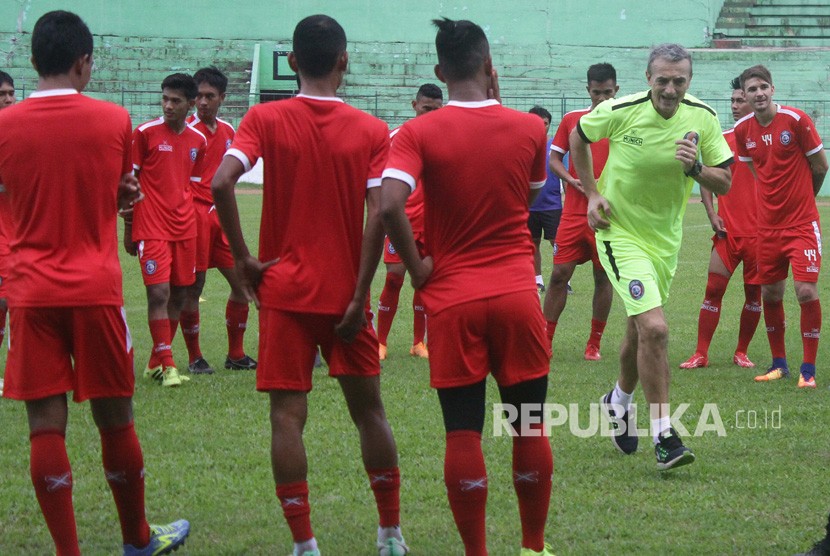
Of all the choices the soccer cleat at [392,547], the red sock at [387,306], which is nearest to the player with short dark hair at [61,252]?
the soccer cleat at [392,547]

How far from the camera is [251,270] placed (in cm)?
466

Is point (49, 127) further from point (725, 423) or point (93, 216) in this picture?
point (725, 423)

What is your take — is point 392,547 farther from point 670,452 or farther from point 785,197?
point 785,197

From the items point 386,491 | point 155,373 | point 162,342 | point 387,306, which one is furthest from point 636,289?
point 155,373

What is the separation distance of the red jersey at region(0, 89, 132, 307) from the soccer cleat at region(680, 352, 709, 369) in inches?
239

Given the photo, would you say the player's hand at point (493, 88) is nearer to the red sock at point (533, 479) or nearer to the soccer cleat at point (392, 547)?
the red sock at point (533, 479)

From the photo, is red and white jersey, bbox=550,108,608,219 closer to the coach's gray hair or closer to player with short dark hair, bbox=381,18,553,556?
the coach's gray hair

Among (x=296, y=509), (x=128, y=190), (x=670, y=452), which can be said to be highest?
(x=128, y=190)

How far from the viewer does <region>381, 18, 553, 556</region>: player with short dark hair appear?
4387 mm

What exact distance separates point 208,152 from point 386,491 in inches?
208

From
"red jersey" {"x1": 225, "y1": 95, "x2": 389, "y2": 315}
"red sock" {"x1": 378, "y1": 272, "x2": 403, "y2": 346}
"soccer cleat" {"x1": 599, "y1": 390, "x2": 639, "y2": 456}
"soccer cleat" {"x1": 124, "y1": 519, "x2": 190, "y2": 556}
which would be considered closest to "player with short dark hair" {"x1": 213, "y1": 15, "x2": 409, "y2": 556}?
"red jersey" {"x1": 225, "y1": 95, "x2": 389, "y2": 315}

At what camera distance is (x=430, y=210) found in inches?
178

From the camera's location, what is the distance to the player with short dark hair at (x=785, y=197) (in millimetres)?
8609

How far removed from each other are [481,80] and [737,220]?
572 centimetres
